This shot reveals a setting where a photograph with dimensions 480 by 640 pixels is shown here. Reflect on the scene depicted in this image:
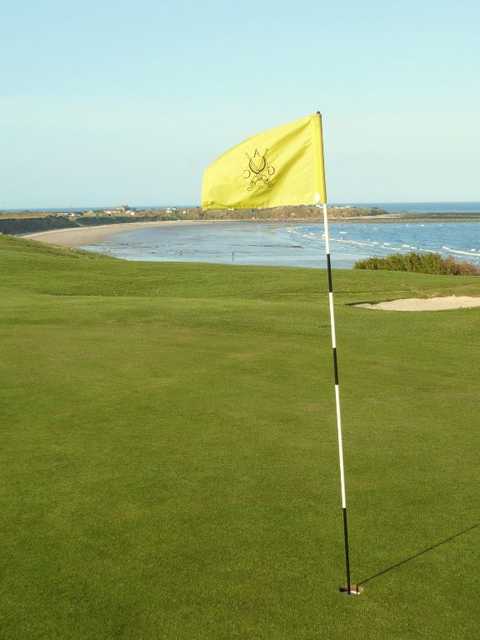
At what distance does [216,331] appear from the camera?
1725 cm

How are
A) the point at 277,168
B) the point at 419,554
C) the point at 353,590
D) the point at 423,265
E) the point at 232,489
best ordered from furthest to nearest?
the point at 423,265 < the point at 232,489 < the point at 277,168 < the point at 419,554 < the point at 353,590

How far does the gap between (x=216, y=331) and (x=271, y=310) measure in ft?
11.5

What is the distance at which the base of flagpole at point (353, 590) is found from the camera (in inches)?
207

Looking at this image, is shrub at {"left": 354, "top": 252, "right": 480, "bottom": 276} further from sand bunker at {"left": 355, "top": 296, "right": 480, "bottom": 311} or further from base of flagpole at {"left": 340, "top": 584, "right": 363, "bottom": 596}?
base of flagpole at {"left": 340, "top": 584, "right": 363, "bottom": 596}

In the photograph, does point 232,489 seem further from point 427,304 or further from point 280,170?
point 427,304

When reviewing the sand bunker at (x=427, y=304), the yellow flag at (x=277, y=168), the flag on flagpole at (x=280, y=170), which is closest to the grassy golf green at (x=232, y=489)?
the flag on flagpole at (x=280, y=170)

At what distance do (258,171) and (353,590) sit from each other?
330cm

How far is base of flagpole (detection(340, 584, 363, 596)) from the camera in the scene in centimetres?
526

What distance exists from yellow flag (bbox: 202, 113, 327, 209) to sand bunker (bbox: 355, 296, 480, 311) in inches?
685

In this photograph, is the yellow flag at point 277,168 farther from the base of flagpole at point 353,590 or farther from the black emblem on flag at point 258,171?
the base of flagpole at point 353,590

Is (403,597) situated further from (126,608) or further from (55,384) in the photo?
(55,384)

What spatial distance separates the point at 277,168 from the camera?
20.7 feet

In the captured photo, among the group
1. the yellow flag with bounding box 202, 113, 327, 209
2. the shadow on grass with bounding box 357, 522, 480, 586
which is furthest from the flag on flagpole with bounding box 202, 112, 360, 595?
the shadow on grass with bounding box 357, 522, 480, 586

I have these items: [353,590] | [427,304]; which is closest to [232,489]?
[353,590]
